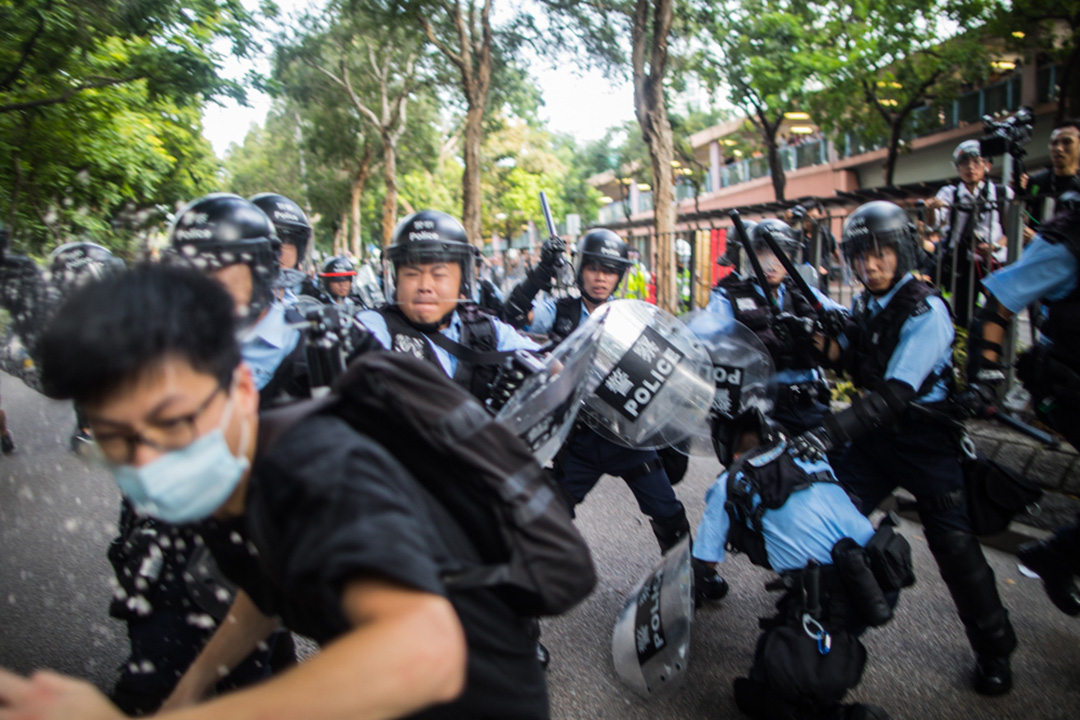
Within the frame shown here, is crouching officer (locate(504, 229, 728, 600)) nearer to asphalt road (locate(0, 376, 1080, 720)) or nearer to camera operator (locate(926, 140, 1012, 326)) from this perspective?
asphalt road (locate(0, 376, 1080, 720))

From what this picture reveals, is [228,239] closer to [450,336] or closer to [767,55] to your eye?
[450,336]

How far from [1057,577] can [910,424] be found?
885 mm

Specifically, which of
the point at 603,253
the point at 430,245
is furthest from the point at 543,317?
the point at 430,245

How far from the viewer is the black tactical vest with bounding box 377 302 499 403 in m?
2.70

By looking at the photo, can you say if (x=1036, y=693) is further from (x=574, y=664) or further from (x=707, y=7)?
(x=707, y=7)

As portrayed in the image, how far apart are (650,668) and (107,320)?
2.37 metres

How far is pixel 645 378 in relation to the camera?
270 centimetres

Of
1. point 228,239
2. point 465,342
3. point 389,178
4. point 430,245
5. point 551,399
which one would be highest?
point 389,178

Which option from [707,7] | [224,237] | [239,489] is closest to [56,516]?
[224,237]

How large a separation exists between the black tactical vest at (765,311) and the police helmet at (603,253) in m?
0.55

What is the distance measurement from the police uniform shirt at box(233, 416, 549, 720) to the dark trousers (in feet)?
7.30

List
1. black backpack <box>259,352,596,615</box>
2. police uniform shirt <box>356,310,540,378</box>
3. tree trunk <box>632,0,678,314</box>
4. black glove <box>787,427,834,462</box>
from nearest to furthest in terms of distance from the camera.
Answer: black backpack <box>259,352,596,615</box>, police uniform shirt <box>356,310,540,378</box>, black glove <box>787,427,834,462</box>, tree trunk <box>632,0,678,314</box>

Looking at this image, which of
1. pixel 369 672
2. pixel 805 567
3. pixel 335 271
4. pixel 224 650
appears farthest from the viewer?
pixel 335 271

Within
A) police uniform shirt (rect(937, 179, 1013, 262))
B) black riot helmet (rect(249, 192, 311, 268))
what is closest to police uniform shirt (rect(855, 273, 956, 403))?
black riot helmet (rect(249, 192, 311, 268))
